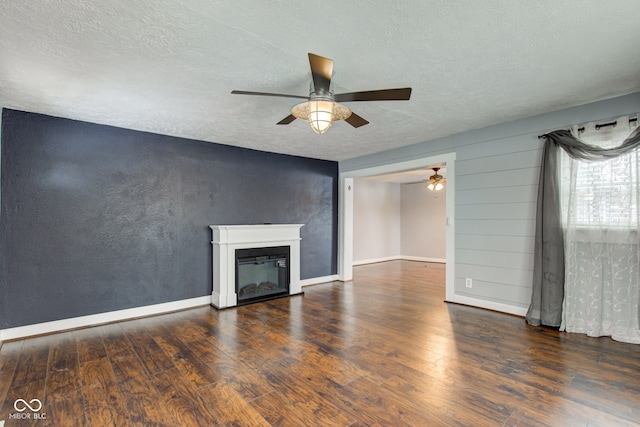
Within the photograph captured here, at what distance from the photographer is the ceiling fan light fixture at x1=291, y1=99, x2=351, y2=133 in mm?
2350

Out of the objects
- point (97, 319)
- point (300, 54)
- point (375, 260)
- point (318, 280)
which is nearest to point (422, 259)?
point (375, 260)

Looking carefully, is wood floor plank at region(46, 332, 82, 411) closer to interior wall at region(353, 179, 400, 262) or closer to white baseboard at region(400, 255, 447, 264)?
interior wall at region(353, 179, 400, 262)

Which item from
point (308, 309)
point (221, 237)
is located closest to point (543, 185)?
point (308, 309)

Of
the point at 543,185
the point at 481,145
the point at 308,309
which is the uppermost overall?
the point at 481,145

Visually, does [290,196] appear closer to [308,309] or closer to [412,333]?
Result: [308,309]

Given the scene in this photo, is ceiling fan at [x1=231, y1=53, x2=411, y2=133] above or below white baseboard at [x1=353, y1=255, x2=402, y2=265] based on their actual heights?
above

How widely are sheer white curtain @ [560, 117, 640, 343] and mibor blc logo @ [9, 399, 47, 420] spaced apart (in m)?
4.59

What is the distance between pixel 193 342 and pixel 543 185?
13.6ft

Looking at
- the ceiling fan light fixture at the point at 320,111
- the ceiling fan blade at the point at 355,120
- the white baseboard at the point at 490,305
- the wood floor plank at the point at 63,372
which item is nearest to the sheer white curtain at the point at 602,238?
the white baseboard at the point at 490,305

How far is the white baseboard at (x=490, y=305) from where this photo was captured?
Answer: 375 cm

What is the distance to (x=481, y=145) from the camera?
4090 millimetres

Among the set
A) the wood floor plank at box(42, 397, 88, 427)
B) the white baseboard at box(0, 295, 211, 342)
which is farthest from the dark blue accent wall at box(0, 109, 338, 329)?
the wood floor plank at box(42, 397, 88, 427)

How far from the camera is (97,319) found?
3643 millimetres

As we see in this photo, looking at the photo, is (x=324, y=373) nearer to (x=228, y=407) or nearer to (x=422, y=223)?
(x=228, y=407)
